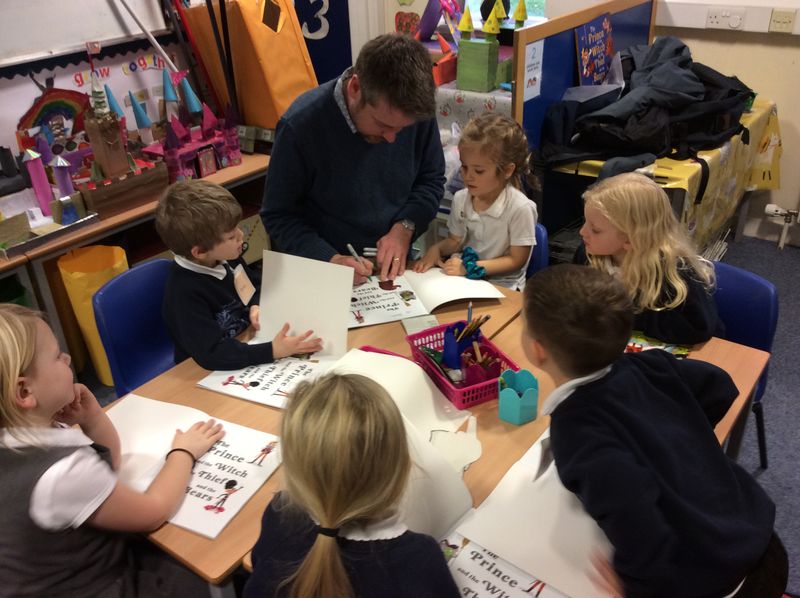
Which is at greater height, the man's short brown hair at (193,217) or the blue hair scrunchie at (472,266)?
→ the man's short brown hair at (193,217)

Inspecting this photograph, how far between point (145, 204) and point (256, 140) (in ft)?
2.45

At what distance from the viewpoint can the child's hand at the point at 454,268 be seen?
6.36ft

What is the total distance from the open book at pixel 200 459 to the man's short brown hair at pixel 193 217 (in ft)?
1.27

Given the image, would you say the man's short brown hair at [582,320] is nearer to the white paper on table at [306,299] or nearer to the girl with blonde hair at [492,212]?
the white paper on table at [306,299]

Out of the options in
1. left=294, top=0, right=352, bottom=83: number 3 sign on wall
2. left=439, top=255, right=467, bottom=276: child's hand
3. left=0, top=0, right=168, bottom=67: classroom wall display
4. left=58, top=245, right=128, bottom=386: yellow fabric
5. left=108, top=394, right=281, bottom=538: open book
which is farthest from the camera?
left=294, top=0, right=352, bottom=83: number 3 sign on wall

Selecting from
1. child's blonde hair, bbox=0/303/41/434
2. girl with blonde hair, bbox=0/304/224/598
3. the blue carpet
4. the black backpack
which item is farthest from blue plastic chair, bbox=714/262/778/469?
child's blonde hair, bbox=0/303/41/434

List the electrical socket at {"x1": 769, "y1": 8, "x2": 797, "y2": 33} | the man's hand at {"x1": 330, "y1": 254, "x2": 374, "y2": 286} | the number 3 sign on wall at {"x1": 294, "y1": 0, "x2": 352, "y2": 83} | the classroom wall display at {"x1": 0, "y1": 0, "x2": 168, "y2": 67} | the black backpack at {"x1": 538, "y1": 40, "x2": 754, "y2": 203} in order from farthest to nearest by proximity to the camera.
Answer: the number 3 sign on wall at {"x1": 294, "y1": 0, "x2": 352, "y2": 83} → the electrical socket at {"x1": 769, "y1": 8, "x2": 797, "y2": 33} → the black backpack at {"x1": 538, "y1": 40, "x2": 754, "y2": 203} → the classroom wall display at {"x1": 0, "y1": 0, "x2": 168, "y2": 67} → the man's hand at {"x1": 330, "y1": 254, "x2": 374, "y2": 286}

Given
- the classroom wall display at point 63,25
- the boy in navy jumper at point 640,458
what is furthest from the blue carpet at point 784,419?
the classroom wall display at point 63,25

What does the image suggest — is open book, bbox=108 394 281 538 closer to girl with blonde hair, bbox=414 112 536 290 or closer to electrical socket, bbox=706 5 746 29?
girl with blonde hair, bbox=414 112 536 290

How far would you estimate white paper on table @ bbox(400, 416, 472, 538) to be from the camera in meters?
1.09

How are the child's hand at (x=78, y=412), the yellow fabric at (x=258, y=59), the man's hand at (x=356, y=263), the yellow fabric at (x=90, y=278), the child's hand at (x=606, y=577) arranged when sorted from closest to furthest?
the child's hand at (x=606, y=577)
the child's hand at (x=78, y=412)
the man's hand at (x=356, y=263)
the yellow fabric at (x=90, y=278)
the yellow fabric at (x=258, y=59)

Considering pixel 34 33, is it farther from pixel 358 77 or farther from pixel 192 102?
pixel 358 77

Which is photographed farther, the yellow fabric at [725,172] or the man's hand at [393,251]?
the yellow fabric at [725,172]

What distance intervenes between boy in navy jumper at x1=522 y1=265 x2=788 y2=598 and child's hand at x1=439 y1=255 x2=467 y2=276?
757mm
